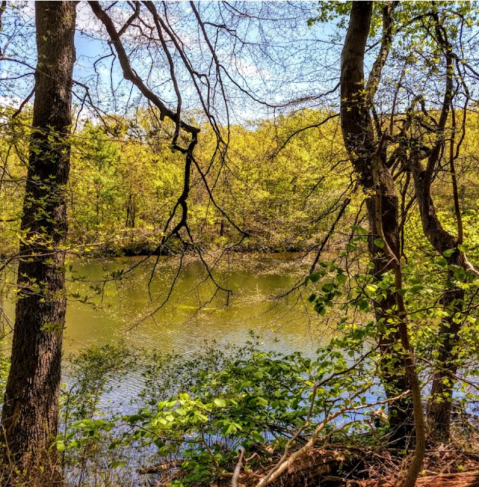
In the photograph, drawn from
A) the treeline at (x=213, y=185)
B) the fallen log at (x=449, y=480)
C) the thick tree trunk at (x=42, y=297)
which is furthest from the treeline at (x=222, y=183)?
the fallen log at (x=449, y=480)

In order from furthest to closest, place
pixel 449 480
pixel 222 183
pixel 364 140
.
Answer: pixel 222 183, pixel 364 140, pixel 449 480

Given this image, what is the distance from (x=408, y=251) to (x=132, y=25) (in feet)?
17.9

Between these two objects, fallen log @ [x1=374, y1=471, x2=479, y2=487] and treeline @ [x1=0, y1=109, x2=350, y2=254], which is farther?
treeline @ [x1=0, y1=109, x2=350, y2=254]

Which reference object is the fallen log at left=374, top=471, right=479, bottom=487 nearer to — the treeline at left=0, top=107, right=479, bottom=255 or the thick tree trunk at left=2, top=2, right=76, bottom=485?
the treeline at left=0, top=107, right=479, bottom=255

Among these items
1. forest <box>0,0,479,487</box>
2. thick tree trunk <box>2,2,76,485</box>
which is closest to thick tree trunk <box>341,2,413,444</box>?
forest <box>0,0,479,487</box>

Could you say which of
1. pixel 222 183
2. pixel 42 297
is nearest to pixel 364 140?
pixel 222 183

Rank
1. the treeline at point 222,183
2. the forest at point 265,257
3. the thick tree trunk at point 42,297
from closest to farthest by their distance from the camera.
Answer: the forest at point 265,257 < the treeline at point 222,183 < the thick tree trunk at point 42,297

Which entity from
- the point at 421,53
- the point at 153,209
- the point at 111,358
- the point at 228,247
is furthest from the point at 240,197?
the point at 111,358

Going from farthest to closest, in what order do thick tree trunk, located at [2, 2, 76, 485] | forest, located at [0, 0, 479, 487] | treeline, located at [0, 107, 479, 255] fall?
1. thick tree trunk, located at [2, 2, 76, 485]
2. treeline, located at [0, 107, 479, 255]
3. forest, located at [0, 0, 479, 487]

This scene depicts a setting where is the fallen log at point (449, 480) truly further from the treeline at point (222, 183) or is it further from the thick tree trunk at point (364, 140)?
the treeline at point (222, 183)

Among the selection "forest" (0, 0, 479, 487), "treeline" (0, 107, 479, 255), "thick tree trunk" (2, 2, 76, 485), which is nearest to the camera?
"forest" (0, 0, 479, 487)

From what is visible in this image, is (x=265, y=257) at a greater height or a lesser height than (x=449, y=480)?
greater

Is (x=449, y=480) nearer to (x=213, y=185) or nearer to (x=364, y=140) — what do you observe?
(x=364, y=140)

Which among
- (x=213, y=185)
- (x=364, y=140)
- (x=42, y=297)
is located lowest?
(x=42, y=297)
